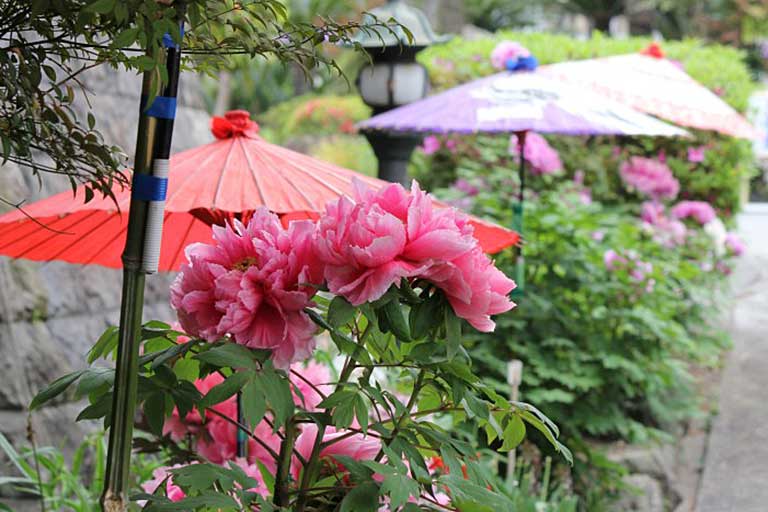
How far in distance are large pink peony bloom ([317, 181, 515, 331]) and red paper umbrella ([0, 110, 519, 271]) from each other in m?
0.69

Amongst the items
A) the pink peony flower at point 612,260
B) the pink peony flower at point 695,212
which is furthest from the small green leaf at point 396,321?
the pink peony flower at point 695,212

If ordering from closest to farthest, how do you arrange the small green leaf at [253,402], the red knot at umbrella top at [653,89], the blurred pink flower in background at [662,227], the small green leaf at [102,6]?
the small green leaf at [102,6], the small green leaf at [253,402], the red knot at umbrella top at [653,89], the blurred pink flower in background at [662,227]

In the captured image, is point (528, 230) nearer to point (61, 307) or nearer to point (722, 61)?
point (61, 307)

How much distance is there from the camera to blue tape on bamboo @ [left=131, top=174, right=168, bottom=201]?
1.48 m

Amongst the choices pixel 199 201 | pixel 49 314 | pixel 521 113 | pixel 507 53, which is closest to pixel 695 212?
pixel 507 53

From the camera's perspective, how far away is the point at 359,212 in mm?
1457

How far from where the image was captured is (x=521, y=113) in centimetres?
439

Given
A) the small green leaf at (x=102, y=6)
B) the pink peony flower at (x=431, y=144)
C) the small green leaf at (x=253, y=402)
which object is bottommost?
the small green leaf at (x=253, y=402)

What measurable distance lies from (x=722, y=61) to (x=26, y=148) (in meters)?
8.41

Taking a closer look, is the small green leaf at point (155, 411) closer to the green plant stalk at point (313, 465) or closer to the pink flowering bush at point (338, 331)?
the pink flowering bush at point (338, 331)

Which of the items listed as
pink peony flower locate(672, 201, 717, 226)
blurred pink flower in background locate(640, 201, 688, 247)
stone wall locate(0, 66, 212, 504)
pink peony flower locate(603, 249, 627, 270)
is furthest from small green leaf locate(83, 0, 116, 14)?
pink peony flower locate(672, 201, 717, 226)

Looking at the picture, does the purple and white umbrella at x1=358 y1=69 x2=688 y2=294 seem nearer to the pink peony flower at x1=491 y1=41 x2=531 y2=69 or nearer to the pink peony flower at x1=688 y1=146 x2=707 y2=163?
the pink peony flower at x1=491 y1=41 x2=531 y2=69

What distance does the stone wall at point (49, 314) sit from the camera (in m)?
3.44

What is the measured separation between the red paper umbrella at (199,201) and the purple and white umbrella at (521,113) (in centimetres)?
182
